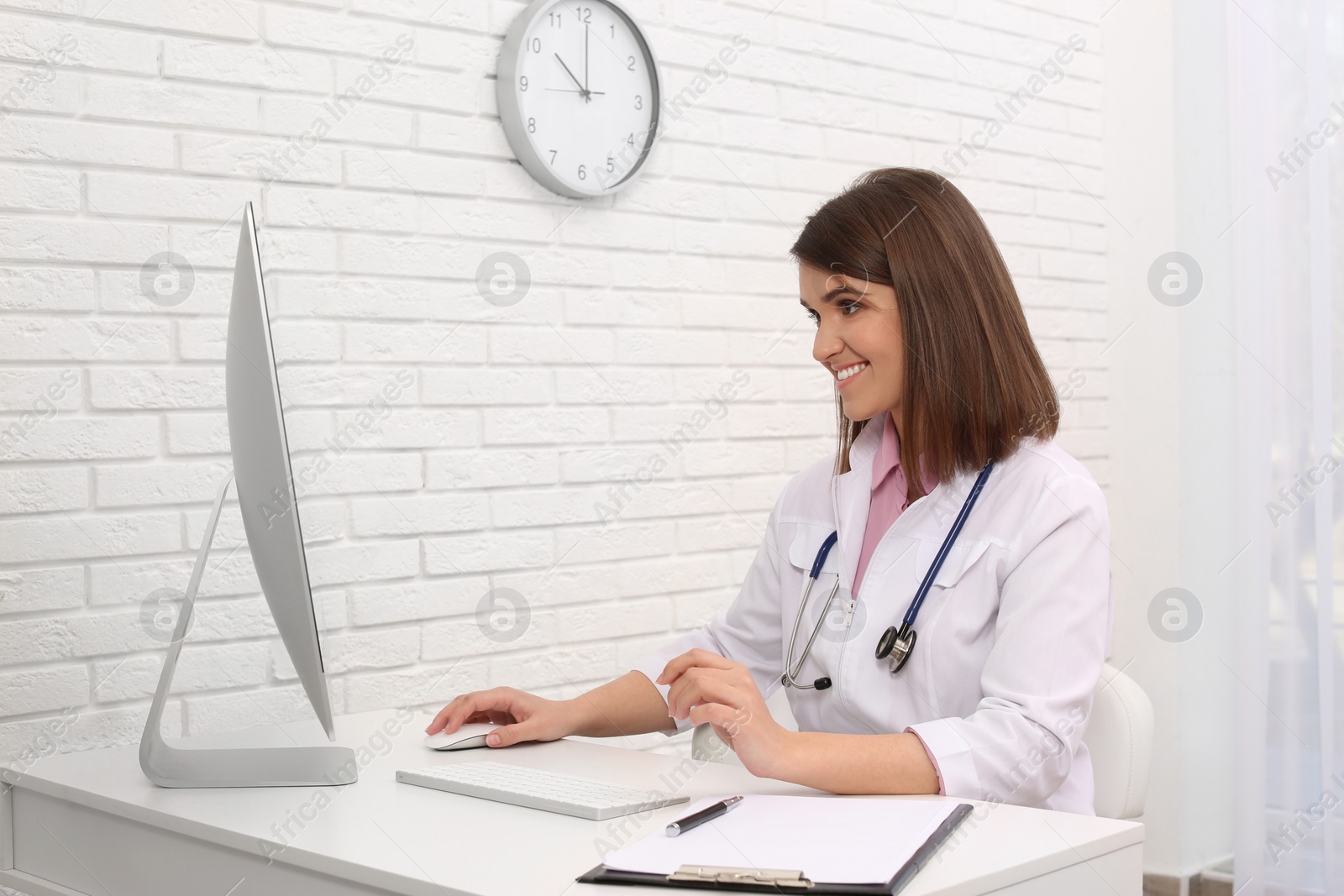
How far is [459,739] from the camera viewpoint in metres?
1.59

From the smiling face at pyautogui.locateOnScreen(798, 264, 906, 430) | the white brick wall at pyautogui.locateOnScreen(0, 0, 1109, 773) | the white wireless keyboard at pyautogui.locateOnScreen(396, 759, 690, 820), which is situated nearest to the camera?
the white wireless keyboard at pyautogui.locateOnScreen(396, 759, 690, 820)

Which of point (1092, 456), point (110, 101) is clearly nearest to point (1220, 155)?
point (1092, 456)

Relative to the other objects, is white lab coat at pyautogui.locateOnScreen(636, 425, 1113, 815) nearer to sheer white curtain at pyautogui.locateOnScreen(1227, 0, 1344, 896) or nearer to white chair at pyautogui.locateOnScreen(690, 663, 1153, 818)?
white chair at pyautogui.locateOnScreen(690, 663, 1153, 818)

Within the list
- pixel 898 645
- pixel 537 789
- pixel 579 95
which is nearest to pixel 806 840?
pixel 537 789

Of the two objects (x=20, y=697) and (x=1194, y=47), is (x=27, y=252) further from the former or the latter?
(x=1194, y=47)

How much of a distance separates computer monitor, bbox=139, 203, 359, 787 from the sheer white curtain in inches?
84.7

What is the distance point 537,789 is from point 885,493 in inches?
28.6

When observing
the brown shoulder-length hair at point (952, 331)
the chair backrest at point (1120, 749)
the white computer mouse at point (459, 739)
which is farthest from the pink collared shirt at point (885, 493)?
the white computer mouse at point (459, 739)

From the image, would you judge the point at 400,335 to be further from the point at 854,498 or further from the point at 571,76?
the point at 854,498

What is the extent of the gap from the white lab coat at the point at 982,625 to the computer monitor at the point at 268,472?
0.65 m

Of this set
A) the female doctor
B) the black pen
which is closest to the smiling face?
the female doctor

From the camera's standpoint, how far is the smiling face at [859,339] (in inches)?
64.4

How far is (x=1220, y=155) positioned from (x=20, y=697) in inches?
109

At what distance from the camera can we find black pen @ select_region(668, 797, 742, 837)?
109 centimetres
